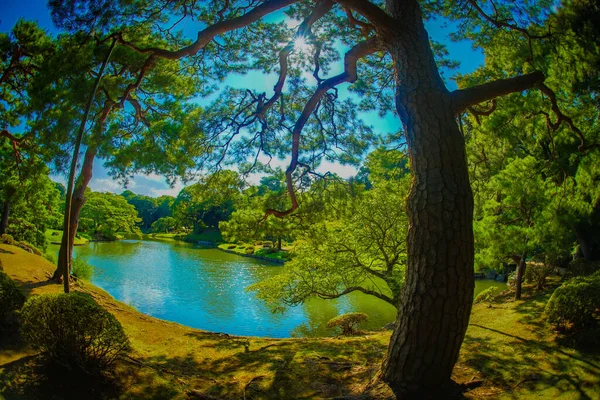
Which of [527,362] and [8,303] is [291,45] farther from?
[527,362]

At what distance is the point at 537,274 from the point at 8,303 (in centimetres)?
1046

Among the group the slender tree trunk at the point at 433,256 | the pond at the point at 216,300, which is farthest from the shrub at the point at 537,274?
the slender tree trunk at the point at 433,256

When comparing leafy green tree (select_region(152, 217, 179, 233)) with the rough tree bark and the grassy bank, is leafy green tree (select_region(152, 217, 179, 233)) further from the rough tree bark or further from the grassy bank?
the grassy bank

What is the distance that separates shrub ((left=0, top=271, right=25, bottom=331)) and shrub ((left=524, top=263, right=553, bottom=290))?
32.5 feet

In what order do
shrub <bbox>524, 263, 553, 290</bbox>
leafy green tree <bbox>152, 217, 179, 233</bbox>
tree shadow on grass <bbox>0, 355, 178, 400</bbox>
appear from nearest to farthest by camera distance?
tree shadow on grass <bbox>0, 355, 178, 400</bbox> < shrub <bbox>524, 263, 553, 290</bbox> < leafy green tree <bbox>152, 217, 179, 233</bbox>

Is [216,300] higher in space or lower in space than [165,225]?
lower

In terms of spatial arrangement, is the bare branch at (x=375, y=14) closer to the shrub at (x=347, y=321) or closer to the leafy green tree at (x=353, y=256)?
the leafy green tree at (x=353, y=256)

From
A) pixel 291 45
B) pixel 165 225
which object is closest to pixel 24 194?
pixel 291 45

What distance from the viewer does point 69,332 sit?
2.86m

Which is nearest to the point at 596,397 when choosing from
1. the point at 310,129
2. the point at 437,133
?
the point at 437,133

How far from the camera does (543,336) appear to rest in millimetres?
4363

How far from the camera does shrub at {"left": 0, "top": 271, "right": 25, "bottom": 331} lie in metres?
3.62

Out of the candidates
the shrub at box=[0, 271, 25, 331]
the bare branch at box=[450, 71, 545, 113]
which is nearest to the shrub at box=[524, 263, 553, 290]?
the bare branch at box=[450, 71, 545, 113]

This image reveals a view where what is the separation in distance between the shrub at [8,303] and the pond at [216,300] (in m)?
7.73
